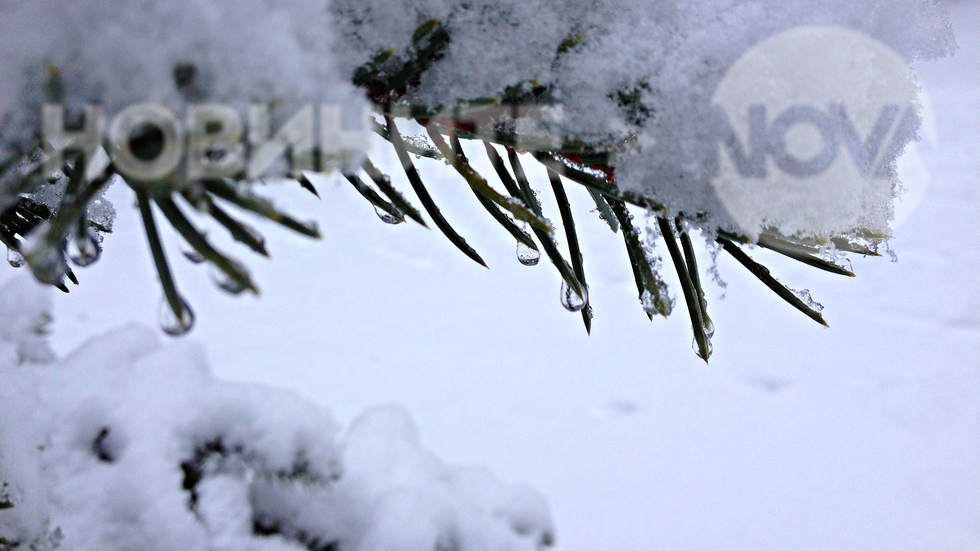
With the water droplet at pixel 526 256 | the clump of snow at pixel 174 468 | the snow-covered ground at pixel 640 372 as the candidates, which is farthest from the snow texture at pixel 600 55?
the snow-covered ground at pixel 640 372

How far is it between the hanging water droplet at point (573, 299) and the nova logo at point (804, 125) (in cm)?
10

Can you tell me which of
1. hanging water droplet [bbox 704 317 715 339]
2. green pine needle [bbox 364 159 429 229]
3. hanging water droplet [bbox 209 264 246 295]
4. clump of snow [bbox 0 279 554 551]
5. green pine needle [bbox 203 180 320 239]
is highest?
green pine needle [bbox 364 159 429 229]

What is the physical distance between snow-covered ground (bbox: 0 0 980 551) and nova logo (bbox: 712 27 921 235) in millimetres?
1399

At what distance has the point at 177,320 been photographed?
0.22 metres

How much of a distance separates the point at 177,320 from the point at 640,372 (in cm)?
200

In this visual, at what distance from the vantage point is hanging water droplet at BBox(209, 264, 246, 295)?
0.20 meters

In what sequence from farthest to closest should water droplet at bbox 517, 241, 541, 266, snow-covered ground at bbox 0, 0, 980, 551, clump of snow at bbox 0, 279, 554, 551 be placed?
snow-covered ground at bbox 0, 0, 980, 551 → clump of snow at bbox 0, 279, 554, 551 → water droplet at bbox 517, 241, 541, 266

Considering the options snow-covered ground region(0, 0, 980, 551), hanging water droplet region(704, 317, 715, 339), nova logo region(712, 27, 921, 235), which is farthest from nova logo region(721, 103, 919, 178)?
snow-covered ground region(0, 0, 980, 551)

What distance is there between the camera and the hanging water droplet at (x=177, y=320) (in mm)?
220

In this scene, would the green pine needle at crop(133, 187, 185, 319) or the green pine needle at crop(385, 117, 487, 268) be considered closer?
the green pine needle at crop(133, 187, 185, 319)

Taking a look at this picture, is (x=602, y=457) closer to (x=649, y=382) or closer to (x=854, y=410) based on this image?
(x=649, y=382)

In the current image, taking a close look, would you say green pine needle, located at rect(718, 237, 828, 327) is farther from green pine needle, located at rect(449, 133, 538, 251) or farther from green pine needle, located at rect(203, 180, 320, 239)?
green pine needle, located at rect(203, 180, 320, 239)

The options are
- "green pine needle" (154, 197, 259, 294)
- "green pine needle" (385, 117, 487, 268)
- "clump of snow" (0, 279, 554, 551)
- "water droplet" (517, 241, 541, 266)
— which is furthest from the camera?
"clump of snow" (0, 279, 554, 551)

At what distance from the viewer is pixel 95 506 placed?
0.65m
